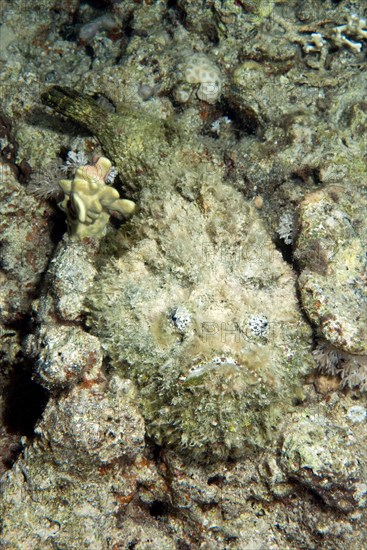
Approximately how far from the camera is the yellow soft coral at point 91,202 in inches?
127

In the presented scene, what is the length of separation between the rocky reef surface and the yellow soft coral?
0.06 ft

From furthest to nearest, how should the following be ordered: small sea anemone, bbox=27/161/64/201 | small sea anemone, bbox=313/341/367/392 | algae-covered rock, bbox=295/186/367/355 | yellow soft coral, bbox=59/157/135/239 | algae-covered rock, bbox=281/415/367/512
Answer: small sea anemone, bbox=27/161/64/201, yellow soft coral, bbox=59/157/135/239, small sea anemone, bbox=313/341/367/392, algae-covered rock, bbox=295/186/367/355, algae-covered rock, bbox=281/415/367/512

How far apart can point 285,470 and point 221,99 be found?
3.63 m

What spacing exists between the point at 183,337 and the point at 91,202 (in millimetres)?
1342

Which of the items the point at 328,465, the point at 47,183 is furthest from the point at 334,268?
the point at 47,183

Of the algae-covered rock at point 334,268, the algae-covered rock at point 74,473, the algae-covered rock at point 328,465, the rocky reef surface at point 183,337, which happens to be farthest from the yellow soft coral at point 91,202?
the algae-covered rock at point 328,465

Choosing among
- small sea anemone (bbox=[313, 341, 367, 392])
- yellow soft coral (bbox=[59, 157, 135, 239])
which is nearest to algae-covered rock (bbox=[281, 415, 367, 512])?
small sea anemone (bbox=[313, 341, 367, 392])

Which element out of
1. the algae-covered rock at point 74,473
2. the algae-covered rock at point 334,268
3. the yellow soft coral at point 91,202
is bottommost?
the algae-covered rock at point 74,473

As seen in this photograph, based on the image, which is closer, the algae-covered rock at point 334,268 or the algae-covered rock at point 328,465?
the algae-covered rock at point 328,465

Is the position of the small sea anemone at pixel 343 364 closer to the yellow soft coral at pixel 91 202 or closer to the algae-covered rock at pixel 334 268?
the algae-covered rock at pixel 334 268

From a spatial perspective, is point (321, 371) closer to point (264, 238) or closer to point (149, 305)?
point (264, 238)

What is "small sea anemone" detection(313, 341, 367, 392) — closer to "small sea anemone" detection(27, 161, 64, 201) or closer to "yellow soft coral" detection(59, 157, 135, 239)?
"yellow soft coral" detection(59, 157, 135, 239)

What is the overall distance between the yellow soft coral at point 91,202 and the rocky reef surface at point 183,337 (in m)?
0.02

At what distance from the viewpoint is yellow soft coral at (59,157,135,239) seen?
3230 millimetres
